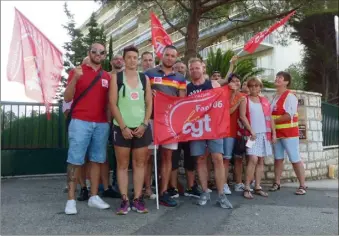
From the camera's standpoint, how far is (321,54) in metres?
20.3

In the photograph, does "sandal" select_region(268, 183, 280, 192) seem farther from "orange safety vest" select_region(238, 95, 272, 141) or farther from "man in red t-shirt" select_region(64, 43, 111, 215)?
"man in red t-shirt" select_region(64, 43, 111, 215)

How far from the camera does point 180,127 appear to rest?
16.6 ft

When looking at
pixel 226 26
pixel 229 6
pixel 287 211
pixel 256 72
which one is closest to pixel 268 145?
pixel 287 211

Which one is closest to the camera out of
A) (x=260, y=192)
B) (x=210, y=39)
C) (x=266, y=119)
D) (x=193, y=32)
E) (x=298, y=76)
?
(x=260, y=192)

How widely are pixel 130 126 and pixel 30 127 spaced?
15.2 feet

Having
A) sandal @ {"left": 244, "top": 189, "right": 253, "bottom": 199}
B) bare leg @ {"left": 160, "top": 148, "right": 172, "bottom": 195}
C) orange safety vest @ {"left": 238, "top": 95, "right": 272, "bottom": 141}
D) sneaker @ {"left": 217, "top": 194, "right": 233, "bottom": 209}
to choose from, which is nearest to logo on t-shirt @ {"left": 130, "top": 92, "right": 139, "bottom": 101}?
bare leg @ {"left": 160, "top": 148, "right": 172, "bottom": 195}

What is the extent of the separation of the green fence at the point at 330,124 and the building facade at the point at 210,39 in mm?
3294

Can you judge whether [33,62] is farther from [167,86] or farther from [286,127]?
[286,127]

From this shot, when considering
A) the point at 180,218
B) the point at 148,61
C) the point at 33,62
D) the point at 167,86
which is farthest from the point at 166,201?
the point at 33,62

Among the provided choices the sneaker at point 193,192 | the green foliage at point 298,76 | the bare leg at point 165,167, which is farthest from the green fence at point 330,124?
the green foliage at point 298,76

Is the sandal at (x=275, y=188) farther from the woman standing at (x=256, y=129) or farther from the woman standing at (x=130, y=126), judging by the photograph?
the woman standing at (x=130, y=126)

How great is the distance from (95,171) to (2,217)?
1174 millimetres

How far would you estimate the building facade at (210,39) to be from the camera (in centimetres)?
1119

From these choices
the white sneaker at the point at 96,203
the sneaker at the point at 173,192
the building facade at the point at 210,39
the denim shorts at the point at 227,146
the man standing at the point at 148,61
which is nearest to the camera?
the white sneaker at the point at 96,203
